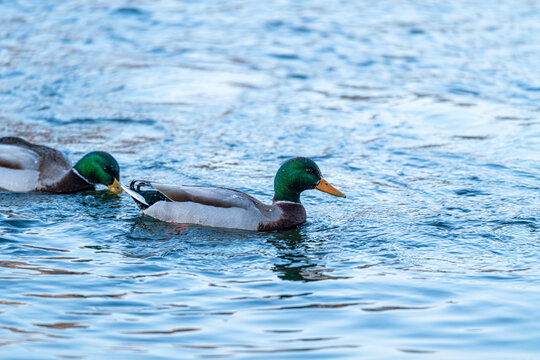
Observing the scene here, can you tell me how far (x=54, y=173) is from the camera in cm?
957

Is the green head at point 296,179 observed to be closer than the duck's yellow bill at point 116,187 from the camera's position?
Yes

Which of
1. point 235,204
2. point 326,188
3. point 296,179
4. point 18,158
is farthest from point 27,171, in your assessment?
point 326,188

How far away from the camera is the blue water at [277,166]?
5.96 m

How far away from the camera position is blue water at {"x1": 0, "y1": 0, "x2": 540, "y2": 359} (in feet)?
19.5

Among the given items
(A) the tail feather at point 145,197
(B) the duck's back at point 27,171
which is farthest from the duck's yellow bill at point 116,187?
(A) the tail feather at point 145,197

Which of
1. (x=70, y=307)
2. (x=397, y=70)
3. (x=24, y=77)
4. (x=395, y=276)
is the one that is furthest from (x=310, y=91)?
(x=70, y=307)

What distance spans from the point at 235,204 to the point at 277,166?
8.00 feet

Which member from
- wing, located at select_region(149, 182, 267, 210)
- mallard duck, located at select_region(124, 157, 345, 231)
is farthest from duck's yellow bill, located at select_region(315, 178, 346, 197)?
wing, located at select_region(149, 182, 267, 210)

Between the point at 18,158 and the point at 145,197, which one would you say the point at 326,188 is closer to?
the point at 145,197

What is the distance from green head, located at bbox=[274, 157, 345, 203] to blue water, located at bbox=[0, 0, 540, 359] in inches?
15.0

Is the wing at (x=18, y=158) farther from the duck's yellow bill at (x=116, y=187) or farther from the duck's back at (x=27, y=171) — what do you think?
the duck's yellow bill at (x=116, y=187)

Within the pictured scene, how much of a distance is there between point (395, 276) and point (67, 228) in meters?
3.09

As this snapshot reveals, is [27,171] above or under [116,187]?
above

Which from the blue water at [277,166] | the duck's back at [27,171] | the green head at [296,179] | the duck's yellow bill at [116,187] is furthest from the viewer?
the duck's back at [27,171]
